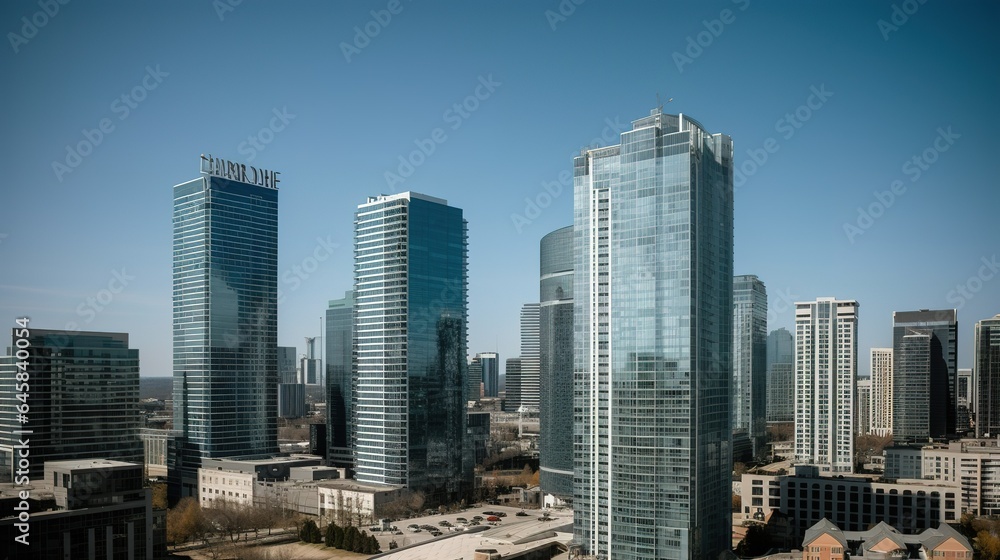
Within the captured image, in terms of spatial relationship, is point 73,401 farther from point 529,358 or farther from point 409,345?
point 529,358

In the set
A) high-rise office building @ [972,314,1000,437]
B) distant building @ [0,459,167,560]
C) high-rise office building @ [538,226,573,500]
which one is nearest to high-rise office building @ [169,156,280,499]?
high-rise office building @ [538,226,573,500]

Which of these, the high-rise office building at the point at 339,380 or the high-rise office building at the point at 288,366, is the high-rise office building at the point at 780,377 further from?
→ the high-rise office building at the point at 288,366

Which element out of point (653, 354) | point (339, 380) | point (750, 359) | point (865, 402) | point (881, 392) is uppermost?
point (653, 354)

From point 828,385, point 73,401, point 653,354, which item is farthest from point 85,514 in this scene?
point 828,385

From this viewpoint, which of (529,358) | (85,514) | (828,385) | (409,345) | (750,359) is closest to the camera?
(85,514)

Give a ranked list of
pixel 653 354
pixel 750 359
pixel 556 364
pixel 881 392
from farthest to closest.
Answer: pixel 881 392, pixel 750 359, pixel 556 364, pixel 653 354

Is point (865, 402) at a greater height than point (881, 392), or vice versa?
point (881, 392)
